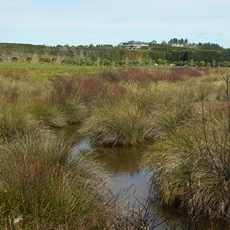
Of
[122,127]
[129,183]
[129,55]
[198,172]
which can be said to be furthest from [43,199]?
[129,55]

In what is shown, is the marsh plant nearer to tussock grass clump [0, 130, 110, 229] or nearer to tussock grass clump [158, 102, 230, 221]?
tussock grass clump [158, 102, 230, 221]

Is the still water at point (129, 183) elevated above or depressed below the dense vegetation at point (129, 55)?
below

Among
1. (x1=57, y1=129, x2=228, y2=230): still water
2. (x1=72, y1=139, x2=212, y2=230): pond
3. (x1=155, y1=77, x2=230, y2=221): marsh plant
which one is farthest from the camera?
(x1=155, y1=77, x2=230, y2=221): marsh plant

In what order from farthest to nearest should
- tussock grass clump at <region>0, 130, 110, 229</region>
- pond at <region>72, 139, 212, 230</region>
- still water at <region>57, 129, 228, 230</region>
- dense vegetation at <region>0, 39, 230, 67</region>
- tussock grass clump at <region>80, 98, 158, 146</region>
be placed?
dense vegetation at <region>0, 39, 230, 67</region>, tussock grass clump at <region>80, 98, 158, 146</region>, pond at <region>72, 139, 212, 230</region>, still water at <region>57, 129, 228, 230</region>, tussock grass clump at <region>0, 130, 110, 229</region>

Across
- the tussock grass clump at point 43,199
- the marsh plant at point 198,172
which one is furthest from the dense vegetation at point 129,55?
the tussock grass clump at point 43,199

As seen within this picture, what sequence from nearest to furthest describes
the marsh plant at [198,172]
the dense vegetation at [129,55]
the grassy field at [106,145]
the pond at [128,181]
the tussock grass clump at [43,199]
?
1. the tussock grass clump at [43,199]
2. the grassy field at [106,145]
3. the pond at [128,181]
4. the marsh plant at [198,172]
5. the dense vegetation at [129,55]

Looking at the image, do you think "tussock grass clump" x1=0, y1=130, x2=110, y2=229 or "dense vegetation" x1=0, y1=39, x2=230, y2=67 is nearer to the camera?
"tussock grass clump" x1=0, y1=130, x2=110, y2=229

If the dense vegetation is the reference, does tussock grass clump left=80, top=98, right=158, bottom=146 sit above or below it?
below

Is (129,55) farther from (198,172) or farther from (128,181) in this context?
(198,172)

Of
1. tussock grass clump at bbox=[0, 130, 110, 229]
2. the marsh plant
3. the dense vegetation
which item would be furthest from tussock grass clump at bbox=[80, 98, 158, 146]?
the dense vegetation

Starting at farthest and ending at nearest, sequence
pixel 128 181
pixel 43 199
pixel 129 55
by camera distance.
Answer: pixel 129 55
pixel 128 181
pixel 43 199

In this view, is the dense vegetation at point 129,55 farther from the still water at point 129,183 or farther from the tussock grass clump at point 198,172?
the tussock grass clump at point 198,172

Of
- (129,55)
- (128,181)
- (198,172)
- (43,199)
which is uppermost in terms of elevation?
(129,55)

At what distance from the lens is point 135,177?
9508mm
